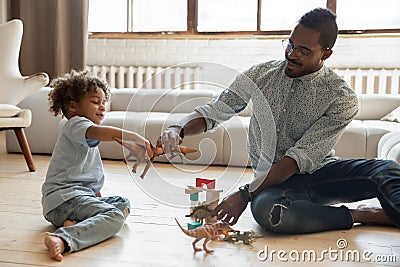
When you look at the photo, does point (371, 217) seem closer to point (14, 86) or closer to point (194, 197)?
point (194, 197)

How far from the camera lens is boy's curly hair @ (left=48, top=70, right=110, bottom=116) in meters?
1.79

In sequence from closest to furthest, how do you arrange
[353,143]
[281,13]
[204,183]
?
[204,183], [353,143], [281,13]

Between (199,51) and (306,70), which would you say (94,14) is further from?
(306,70)

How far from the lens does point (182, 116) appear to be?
175cm

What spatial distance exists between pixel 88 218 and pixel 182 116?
44 cm

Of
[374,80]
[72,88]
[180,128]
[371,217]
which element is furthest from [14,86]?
[374,80]

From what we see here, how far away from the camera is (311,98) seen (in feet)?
5.72

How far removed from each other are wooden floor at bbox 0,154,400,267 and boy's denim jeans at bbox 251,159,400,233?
4cm

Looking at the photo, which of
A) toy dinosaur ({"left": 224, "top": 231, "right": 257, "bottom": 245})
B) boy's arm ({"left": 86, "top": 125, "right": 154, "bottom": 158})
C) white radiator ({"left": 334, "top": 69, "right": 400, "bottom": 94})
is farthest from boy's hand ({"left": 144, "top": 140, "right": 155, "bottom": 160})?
white radiator ({"left": 334, "top": 69, "right": 400, "bottom": 94})

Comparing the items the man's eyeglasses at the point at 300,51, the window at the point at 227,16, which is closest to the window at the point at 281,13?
the window at the point at 227,16

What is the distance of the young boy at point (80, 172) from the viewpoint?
155 centimetres

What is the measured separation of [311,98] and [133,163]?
0.63 metres

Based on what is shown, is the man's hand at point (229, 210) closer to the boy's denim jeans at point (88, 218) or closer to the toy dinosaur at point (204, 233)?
the toy dinosaur at point (204, 233)

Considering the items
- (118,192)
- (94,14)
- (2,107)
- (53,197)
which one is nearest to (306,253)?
(53,197)
